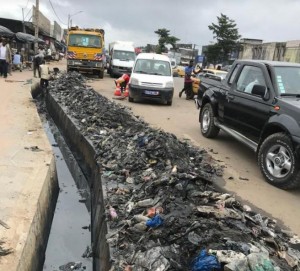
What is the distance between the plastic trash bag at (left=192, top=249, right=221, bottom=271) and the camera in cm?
310

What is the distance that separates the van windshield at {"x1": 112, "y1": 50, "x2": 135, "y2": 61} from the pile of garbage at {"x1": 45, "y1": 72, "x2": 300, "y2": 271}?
20.1 metres

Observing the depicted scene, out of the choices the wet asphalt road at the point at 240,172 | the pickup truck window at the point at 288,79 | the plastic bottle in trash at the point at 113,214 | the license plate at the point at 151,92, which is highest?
the pickup truck window at the point at 288,79

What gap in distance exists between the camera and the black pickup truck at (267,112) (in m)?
5.83

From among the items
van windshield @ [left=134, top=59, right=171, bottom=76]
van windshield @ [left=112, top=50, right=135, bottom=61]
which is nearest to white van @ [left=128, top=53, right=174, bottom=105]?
van windshield @ [left=134, top=59, right=171, bottom=76]

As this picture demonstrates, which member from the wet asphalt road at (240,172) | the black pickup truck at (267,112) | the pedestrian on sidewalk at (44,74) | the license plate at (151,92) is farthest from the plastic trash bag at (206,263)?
the pedestrian on sidewalk at (44,74)

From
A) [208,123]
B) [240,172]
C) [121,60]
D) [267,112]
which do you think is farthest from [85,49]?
[267,112]

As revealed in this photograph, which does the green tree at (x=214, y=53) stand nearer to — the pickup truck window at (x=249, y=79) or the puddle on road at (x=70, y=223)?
the puddle on road at (x=70, y=223)

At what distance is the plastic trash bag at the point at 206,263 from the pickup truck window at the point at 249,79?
422cm

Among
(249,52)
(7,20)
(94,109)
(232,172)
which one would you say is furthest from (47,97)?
(249,52)

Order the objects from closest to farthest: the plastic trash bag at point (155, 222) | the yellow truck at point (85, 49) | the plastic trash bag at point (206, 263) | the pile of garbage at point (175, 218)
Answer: the plastic trash bag at point (206, 263) → the pile of garbage at point (175, 218) → the plastic trash bag at point (155, 222) → the yellow truck at point (85, 49)

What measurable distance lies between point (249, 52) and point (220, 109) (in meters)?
44.0

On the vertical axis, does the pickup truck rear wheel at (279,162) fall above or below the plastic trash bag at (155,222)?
above

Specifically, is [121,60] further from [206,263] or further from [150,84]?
[206,263]

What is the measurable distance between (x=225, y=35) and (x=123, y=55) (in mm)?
30659
